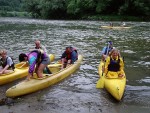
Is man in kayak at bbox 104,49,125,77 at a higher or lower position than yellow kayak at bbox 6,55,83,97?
higher

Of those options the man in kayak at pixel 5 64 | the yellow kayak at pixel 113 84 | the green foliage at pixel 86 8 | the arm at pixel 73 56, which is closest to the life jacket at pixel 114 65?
the yellow kayak at pixel 113 84

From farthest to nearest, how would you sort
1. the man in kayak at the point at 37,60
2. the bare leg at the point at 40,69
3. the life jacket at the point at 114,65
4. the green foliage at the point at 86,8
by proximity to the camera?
the green foliage at the point at 86,8 → the life jacket at the point at 114,65 → the bare leg at the point at 40,69 → the man in kayak at the point at 37,60

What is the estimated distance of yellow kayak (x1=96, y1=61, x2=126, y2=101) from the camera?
29.4ft

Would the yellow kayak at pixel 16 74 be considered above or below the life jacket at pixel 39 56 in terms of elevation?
below

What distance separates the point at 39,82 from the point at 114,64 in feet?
8.32

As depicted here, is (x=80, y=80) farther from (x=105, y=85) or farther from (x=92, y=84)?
(x=105, y=85)

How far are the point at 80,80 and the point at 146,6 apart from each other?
169 ft

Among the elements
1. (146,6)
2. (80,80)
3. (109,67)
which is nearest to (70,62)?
(80,80)

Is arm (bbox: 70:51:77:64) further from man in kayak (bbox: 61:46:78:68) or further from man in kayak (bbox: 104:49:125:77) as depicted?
man in kayak (bbox: 104:49:125:77)

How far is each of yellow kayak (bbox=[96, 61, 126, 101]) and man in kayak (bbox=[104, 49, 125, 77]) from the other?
0.41 feet

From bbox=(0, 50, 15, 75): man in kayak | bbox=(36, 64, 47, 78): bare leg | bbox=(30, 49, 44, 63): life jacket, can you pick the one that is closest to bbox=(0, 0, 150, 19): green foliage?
bbox=(0, 50, 15, 75): man in kayak

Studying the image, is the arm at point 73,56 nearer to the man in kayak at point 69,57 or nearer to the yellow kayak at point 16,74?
the man in kayak at point 69,57

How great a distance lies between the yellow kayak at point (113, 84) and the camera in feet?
29.4

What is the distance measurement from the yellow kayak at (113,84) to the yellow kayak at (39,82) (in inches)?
63.5
